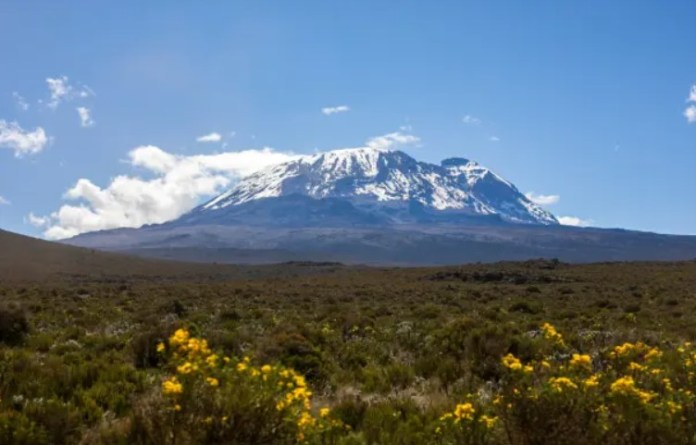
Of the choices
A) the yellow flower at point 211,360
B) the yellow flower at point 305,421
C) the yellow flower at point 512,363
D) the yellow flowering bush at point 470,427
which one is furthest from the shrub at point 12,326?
the yellow flower at point 512,363

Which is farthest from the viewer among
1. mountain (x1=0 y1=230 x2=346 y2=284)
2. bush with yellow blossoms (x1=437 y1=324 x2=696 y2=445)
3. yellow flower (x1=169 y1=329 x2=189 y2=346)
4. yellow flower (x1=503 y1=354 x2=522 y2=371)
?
mountain (x1=0 y1=230 x2=346 y2=284)

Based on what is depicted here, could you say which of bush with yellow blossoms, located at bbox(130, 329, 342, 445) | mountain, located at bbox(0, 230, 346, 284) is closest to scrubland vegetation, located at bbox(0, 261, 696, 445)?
bush with yellow blossoms, located at bbox(130, 329, 342, 445)

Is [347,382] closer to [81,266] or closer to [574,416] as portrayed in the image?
[574,416]

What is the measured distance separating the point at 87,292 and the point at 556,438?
3715 centimetres

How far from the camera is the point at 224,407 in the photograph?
4.97 metres

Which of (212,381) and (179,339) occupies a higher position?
(179,339)

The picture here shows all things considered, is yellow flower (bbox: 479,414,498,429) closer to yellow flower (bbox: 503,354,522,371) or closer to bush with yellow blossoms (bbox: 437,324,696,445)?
bush with yellow blossoms (bbox: 437,324,696,445)

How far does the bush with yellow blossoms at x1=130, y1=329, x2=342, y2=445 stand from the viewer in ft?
16.3

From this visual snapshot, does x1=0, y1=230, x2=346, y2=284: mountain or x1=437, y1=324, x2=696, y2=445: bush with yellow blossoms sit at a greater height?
x1=437, y1=324, x2=696, y2=445: bush with yellow blossoms

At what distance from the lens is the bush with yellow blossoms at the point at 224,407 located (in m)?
4.97

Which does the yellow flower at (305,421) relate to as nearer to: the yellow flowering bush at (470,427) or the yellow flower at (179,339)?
the yellow flower at (179,339)

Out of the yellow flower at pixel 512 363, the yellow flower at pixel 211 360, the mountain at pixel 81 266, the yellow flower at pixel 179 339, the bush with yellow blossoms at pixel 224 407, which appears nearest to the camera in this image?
the bush with yellow blossoms at pixel 224 407

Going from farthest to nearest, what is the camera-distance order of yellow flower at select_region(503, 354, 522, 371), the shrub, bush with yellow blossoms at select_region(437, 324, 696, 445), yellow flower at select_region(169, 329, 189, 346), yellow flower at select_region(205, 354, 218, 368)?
the shrub < yellow flower at select_region(503, 354, 522, 371) < yellow flower at select_region(169, 329, 189, 346) < yellow flower at select_region(205, 354, 218, 368) < bush with yellow blossoms at select_region(437, 324, 696, 445)

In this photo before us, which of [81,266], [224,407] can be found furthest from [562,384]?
[81,266]
